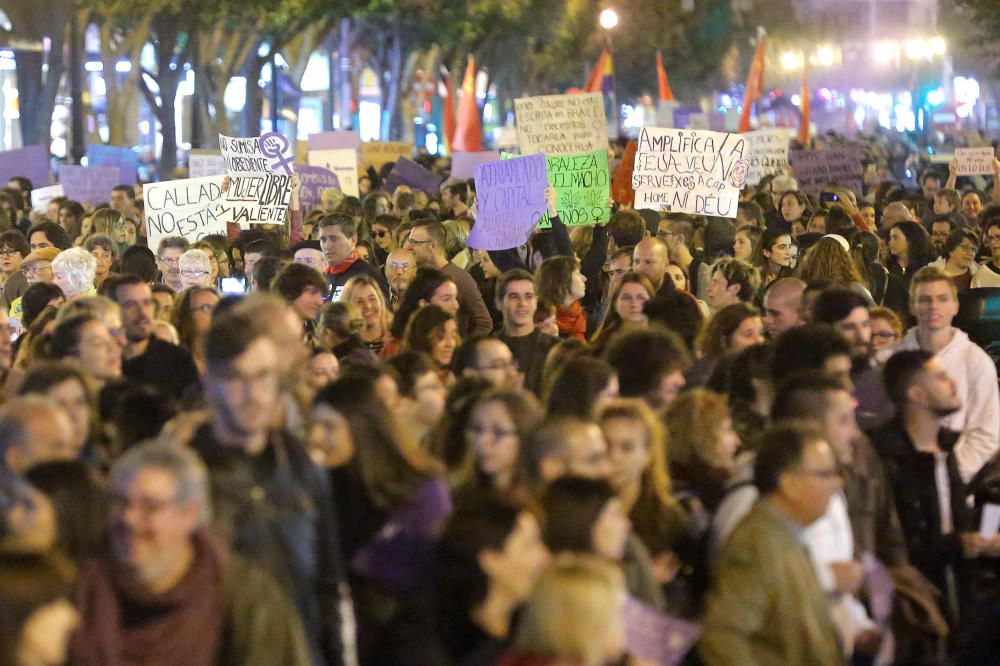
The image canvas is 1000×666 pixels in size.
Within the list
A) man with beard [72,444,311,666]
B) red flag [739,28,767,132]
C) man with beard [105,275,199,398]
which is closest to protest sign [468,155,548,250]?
man with beard [105,275,199,398]

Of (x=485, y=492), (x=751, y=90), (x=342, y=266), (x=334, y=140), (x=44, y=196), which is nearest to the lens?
(x=485, y=492)

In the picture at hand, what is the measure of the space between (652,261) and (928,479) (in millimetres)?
4149

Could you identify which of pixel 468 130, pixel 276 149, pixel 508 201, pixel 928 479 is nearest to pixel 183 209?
pixel 276 149

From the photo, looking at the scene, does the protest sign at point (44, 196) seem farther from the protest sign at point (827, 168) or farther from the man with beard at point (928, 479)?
the man with beard at point (928, 479)

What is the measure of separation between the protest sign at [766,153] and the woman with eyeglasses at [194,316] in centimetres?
1378

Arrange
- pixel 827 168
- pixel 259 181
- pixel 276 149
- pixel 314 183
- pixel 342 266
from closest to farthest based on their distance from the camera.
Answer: pixel 342 266 → pixel 259 181 → pixel 276 149 → pixel 314 183 → pixel 827 168

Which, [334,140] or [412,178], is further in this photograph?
[334,140]

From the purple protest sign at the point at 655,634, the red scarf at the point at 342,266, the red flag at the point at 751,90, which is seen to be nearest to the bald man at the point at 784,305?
the red scarf at the point at 342,266

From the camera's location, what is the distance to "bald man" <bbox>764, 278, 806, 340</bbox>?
921 cm

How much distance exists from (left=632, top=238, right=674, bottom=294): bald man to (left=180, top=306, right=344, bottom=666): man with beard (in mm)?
5913

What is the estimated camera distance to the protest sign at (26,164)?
2306 centimetres

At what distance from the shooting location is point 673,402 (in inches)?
263

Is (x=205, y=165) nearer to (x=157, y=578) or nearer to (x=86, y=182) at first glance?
(x=86, y=182)

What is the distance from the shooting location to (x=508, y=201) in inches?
520
